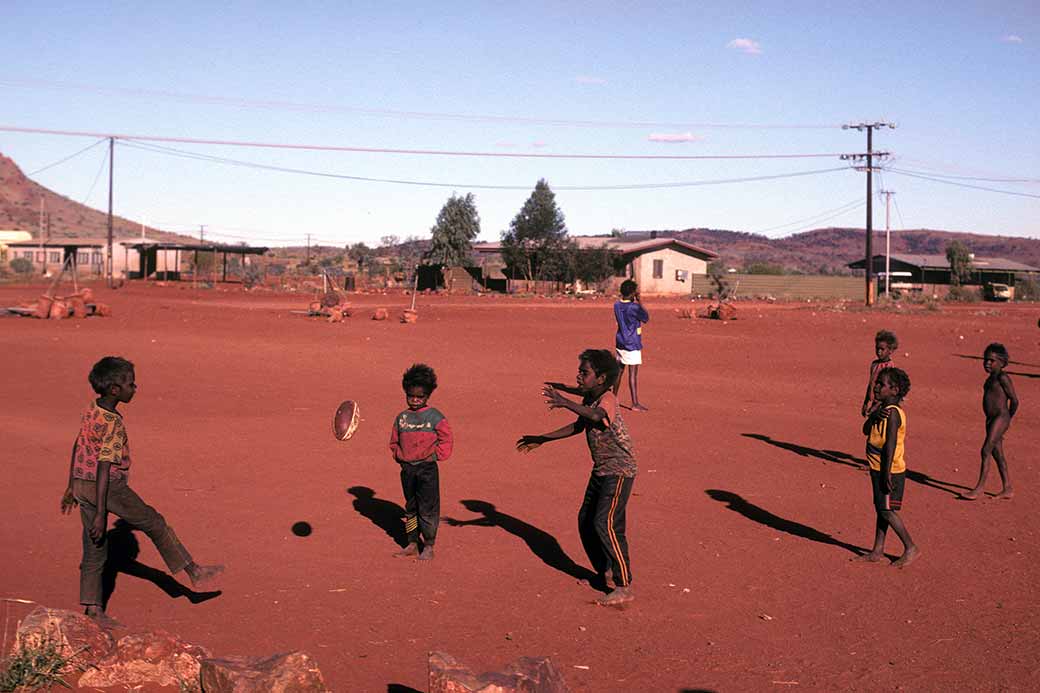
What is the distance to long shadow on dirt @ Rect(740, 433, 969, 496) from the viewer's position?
426 inches

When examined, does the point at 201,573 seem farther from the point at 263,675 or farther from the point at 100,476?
the point at 263,675

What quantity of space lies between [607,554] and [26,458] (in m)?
7.12

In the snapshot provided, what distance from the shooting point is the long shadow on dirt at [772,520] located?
8586 millimetres

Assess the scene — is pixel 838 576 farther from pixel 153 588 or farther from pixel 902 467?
pixel 153 588

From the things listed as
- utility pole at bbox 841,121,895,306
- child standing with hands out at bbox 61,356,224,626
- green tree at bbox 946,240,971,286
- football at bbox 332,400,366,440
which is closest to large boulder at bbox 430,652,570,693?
child standing with hands out at bbox 61,356,224,626

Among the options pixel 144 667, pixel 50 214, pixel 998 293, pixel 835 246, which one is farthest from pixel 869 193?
pixel 835 246

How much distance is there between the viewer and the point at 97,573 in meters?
6.05

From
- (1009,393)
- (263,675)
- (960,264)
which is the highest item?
(960,264)

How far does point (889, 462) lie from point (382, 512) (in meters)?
4.27

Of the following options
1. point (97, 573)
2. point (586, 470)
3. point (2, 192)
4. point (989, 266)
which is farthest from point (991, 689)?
point (2, 192)

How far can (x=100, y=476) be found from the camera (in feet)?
19.3

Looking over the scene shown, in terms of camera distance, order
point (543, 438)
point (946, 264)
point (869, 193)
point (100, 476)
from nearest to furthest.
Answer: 1. point (100, 476)
2. point (543, 438)
3. point (869, 193)
4. point (946, 264)

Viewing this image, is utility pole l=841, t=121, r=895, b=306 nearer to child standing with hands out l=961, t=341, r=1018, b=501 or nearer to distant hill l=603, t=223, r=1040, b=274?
child standing with hands out l=961, t=341, r=1018, b=501

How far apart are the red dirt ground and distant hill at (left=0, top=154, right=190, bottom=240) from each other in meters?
115
